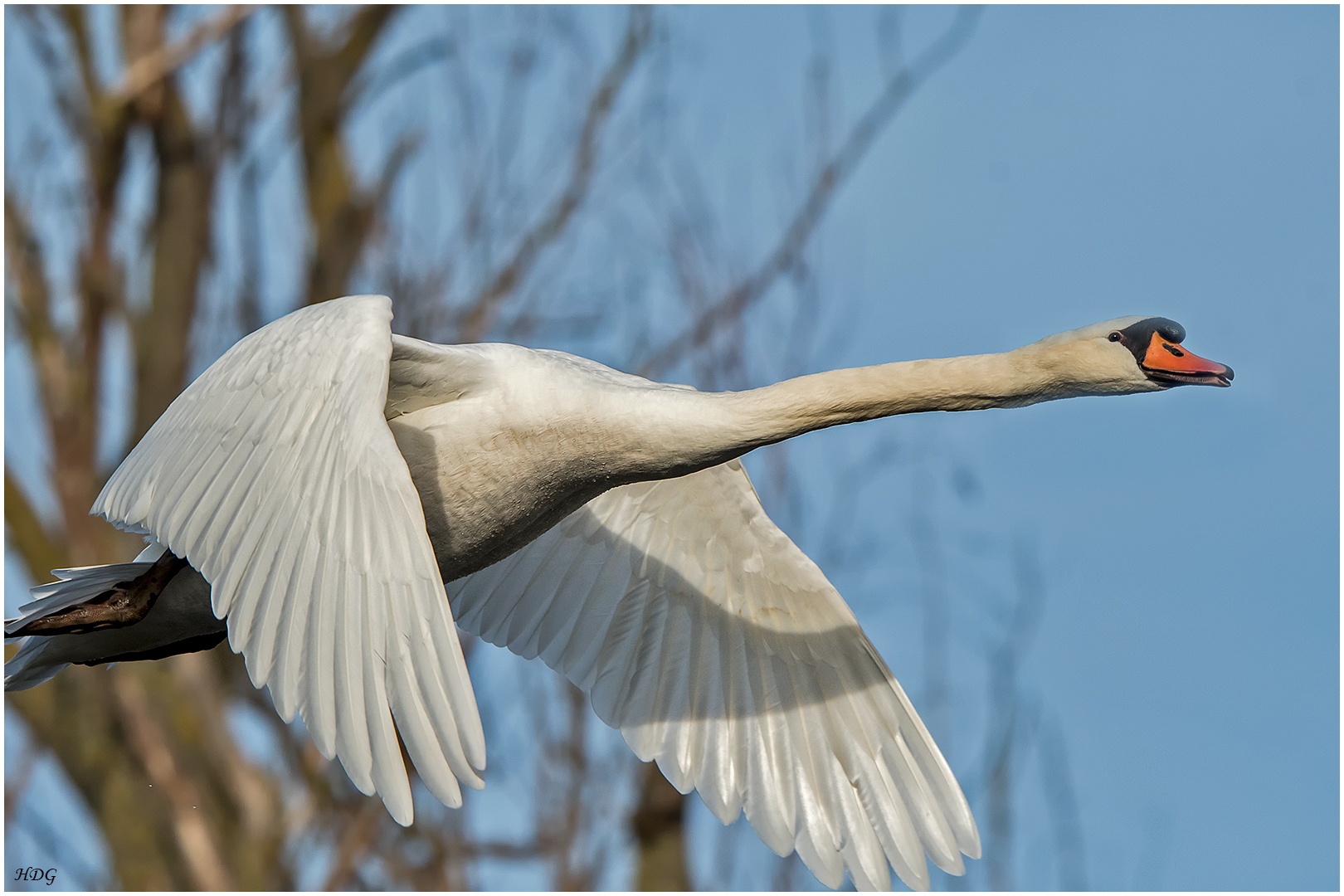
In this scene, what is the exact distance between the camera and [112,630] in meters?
5.75

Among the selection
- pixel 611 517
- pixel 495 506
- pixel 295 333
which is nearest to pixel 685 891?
pixel 611 517

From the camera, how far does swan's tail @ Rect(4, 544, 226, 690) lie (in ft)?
18.4

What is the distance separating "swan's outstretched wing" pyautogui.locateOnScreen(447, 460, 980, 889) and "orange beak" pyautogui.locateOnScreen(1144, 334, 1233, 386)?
210cm

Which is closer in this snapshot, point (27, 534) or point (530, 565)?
point (530, 565)

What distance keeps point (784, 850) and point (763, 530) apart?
137cm

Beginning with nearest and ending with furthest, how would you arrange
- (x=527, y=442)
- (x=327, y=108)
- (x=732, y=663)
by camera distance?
(x=527, y=442) → (x=732, y=663) → (x=327, y=108)

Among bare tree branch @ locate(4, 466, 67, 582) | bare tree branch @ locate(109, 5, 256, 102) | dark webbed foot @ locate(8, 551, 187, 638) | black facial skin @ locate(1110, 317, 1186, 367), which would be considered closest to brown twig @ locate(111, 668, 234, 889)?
bare tree branch @ locate(4, 466, 67, 582)

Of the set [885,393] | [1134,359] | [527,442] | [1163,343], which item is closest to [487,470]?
[527,442]

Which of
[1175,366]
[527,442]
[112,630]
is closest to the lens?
[1175,366]

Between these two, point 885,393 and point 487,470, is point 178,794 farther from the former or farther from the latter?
point 885,393

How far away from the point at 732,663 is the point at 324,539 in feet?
10.0

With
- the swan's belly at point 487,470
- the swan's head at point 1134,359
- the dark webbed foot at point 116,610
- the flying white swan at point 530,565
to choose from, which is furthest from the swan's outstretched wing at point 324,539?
the swan's head at point 1134,359

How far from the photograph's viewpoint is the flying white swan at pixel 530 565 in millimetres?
3807

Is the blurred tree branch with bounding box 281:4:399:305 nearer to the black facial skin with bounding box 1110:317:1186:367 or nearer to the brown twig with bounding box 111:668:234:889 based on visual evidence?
the brown twig with bounding box 111:668:234:889
